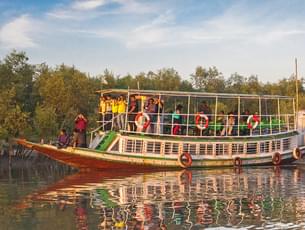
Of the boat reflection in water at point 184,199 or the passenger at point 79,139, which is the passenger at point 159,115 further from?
the passenger at point 79,139

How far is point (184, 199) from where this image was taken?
810 inches

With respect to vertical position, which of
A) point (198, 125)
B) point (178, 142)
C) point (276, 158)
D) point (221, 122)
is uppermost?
point (221, 122)

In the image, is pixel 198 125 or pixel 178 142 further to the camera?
pixel 198 125

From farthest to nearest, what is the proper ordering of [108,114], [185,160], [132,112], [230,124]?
[230,124]
[108,114]
[132,112]
[185,160]

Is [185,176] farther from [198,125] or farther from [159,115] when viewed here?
[198,125]

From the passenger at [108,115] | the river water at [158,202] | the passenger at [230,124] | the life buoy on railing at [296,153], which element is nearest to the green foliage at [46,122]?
the passenger at [108,115]

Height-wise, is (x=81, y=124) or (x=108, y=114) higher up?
(x=108, y=114)

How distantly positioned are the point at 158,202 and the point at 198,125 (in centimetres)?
1540

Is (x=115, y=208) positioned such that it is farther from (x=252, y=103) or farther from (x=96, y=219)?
(x=252, y=103)

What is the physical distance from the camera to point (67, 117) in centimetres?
5297

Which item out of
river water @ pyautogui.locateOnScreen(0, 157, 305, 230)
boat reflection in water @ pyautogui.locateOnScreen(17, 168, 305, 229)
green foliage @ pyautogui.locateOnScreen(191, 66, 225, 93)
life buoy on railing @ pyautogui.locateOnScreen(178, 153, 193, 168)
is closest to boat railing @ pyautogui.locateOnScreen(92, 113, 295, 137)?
life buoy on railing @ pyautogui.locateOnScreen(178, 153, 193, 168)

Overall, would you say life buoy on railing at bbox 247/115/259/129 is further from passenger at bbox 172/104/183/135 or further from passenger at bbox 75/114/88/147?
passenger at bbox 75/114/88/147

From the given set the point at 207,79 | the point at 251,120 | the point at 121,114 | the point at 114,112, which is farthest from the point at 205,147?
the point at 207,79

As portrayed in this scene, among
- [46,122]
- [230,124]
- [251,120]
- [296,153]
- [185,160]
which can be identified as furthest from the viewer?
[46,122]
